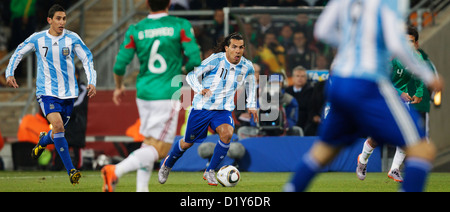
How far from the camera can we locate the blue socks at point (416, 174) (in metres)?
5.61

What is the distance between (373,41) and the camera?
5645 mm

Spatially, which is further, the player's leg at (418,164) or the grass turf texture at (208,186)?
the grass turf texture at (208,186)

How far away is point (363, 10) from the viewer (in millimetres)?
5699

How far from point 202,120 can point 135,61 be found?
8006mm

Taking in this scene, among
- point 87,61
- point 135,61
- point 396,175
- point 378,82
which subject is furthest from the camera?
point 135,61

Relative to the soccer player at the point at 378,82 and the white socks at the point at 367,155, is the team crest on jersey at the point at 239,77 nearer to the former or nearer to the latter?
the white socks at the point at 367,155

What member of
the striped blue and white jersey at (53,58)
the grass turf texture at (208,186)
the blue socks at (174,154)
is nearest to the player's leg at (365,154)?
the grass turf texture at (208,186)

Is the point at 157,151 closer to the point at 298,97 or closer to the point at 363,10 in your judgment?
the point at 363,10

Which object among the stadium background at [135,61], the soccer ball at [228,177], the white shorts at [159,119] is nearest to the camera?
the white shorts at [159,119]

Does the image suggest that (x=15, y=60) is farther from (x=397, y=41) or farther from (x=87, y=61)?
(x=397, y=41)

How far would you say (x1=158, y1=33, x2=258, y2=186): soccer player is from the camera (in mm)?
10461

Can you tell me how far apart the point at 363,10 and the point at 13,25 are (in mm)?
15139

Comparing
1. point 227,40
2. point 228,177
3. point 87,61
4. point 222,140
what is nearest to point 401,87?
point 227,40

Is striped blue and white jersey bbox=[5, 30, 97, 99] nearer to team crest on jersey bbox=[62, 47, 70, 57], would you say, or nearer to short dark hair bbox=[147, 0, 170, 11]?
team crest on jersey bbox=[62, 47, 70, 57]
